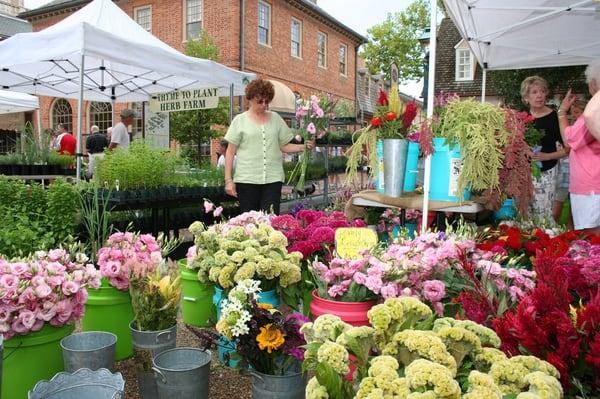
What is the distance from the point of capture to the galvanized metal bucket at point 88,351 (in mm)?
2004

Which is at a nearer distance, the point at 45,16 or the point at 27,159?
the point at 27,159

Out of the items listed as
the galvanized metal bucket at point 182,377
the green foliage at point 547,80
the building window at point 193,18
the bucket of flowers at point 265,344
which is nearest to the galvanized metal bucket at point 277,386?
the bucket of flowers at point 265,344

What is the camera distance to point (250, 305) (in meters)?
1.91

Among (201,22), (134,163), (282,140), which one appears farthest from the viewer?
(201,22)

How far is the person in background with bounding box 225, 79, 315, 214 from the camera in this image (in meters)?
4.05

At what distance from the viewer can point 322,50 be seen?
21281 millimetres

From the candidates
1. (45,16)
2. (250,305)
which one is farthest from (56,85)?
(45,16)

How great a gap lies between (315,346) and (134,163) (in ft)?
12.1

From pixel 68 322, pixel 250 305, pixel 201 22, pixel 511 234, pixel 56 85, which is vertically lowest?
pixel 68 322

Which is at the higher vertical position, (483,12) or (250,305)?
(483,12)

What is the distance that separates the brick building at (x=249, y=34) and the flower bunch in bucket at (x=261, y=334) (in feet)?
48.0

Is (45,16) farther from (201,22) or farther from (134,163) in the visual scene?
(134,163)

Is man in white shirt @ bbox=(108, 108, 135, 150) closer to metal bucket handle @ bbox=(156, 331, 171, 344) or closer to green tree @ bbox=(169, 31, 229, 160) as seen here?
metal bucket handle @ bbox=(156, 331, 171, 344)

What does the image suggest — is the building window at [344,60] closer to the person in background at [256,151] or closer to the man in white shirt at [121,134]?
the man in white shirt at [121,134]
